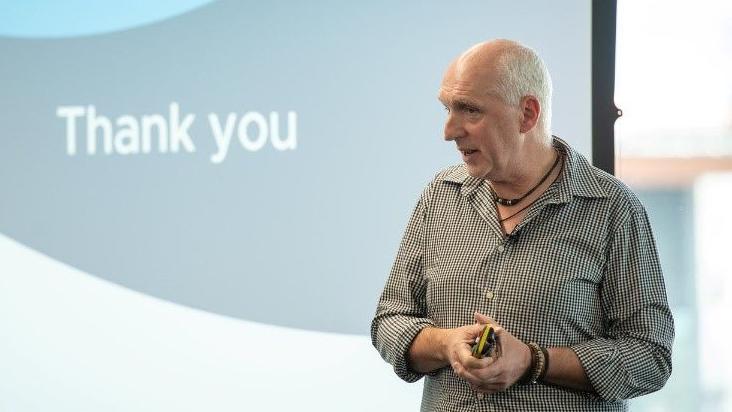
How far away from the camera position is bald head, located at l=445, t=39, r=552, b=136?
197 cm

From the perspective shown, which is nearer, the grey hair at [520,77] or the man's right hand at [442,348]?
the man's right hand at [442,348]

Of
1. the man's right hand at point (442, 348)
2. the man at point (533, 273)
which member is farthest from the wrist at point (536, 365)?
the man's right hand at point (442, 348)

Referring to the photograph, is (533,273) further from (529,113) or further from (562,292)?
(529,113)

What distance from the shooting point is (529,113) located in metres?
2.02

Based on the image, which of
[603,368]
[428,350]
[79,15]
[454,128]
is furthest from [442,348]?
[79,15]

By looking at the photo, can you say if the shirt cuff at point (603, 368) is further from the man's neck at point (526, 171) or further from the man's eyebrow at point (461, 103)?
the man's eyebrow at point (461, 103)

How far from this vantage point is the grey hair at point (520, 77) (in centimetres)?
197

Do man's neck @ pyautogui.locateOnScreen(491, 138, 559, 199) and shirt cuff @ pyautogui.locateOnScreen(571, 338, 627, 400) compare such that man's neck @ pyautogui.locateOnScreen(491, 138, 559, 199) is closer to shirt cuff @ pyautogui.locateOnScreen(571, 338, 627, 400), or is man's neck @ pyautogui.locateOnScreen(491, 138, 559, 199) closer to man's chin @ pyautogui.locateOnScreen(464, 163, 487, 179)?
man's chin @ pyautogui.locateOnScreen(464, 163, 487, 179)

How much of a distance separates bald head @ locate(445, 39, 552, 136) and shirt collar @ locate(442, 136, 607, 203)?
16 centimetres

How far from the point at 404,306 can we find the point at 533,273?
0.94 feet

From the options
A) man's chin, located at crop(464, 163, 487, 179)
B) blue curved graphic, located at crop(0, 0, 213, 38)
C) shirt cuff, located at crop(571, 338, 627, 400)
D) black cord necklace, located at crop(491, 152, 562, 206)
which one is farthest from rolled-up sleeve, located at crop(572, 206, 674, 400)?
blue curved graphic, located at crop(0, 0, 213, 38)

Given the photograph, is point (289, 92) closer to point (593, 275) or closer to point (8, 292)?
point (8, 292)

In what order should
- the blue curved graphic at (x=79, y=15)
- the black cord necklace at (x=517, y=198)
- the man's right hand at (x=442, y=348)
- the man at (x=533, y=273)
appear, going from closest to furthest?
the man's right hand at (x=442, y=348) < the man at (x=533, y=273) < the black cord necklace at (x=517, y=198) < the blue curved graphic at (x=79, y=15)

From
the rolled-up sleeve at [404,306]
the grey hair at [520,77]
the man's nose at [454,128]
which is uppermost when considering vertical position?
the grey hair at [520,77]
